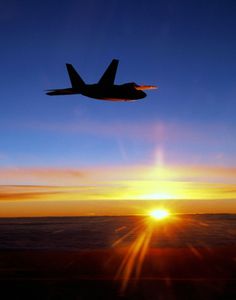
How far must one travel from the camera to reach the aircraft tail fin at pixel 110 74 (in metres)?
39.4

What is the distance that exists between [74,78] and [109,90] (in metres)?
6.68

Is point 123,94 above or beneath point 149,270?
above

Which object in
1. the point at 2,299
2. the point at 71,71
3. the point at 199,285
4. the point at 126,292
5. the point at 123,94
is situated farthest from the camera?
the point at 71,71

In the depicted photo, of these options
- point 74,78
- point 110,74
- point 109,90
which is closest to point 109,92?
point 109,90

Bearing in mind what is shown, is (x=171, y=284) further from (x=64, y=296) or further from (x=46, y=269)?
(x=46, y=269)

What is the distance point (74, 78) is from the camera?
1703 inches

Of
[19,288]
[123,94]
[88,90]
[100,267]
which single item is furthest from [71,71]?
[19,288]

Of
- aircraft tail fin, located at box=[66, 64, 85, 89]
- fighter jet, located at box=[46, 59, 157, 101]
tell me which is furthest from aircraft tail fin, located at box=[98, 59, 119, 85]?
aircraft tail fin, located at box=[66, 64, 85, 89]

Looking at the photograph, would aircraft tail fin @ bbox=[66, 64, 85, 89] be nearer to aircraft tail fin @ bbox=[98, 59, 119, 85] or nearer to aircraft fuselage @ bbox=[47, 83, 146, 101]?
aircraft fuselage @ bbox=[47, 83, 146, 101]

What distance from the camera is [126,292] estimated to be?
20.9 metres

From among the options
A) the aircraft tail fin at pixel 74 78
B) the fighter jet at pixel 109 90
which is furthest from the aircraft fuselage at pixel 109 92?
the aircraft tail fin at pixel 74 78

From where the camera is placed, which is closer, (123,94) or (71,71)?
(123,94)

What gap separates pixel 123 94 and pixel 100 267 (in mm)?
18658

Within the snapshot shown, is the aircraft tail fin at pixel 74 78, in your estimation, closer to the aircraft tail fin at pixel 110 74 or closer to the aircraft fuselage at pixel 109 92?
the aircraft fuselage at pixel 109 92
